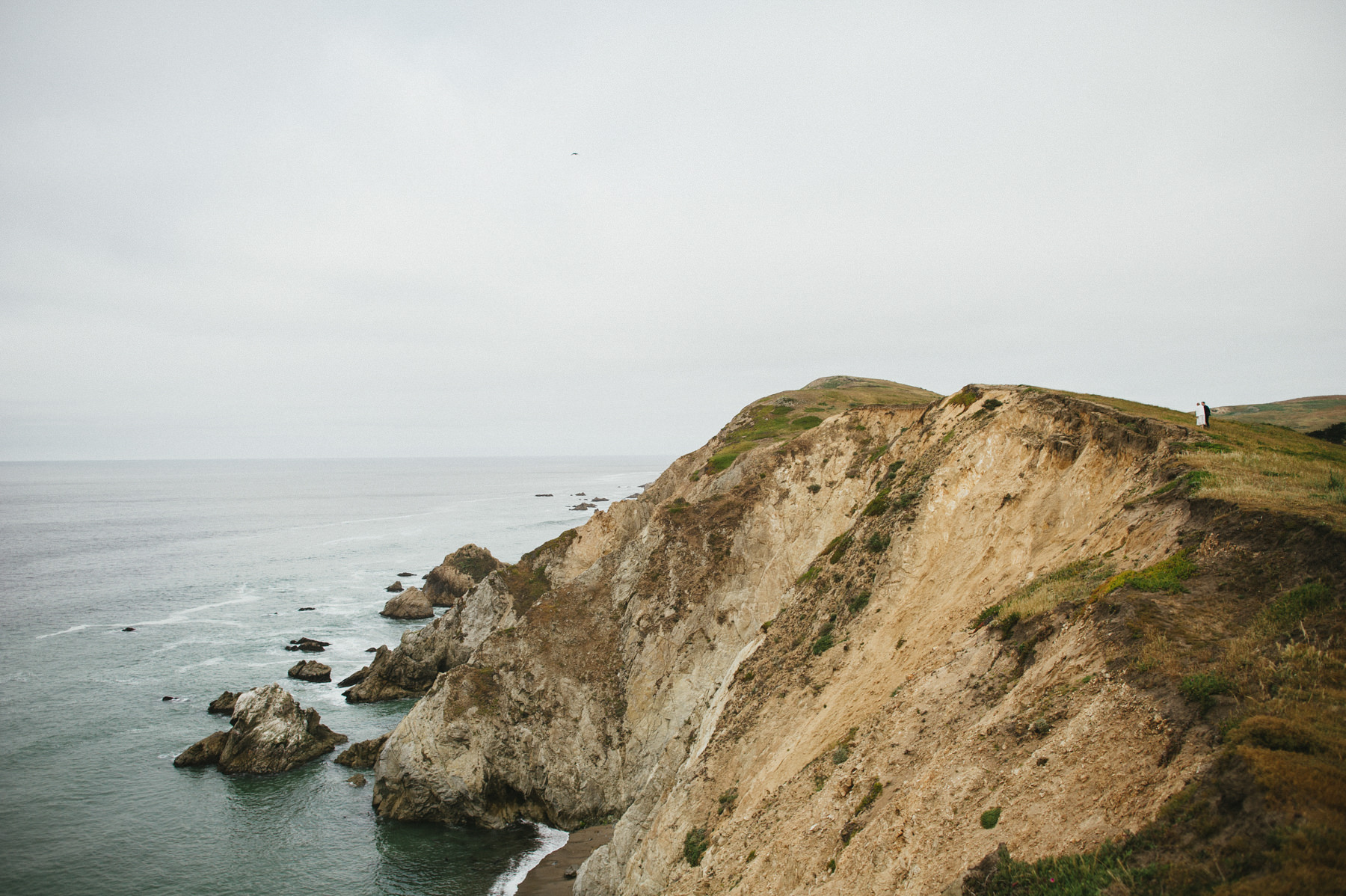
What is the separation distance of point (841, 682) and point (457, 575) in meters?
66.3

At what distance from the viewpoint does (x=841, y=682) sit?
20844 mm

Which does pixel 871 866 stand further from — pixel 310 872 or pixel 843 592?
pixel 310 872

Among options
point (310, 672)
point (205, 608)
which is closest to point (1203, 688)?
point (310, 672)

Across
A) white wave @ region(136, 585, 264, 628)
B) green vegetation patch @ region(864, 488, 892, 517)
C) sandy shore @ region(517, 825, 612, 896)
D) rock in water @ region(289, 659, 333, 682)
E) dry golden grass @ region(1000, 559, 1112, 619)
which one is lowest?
sandy shore @ region(517, 825, 612, 896)

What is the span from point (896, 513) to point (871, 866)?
13562mm

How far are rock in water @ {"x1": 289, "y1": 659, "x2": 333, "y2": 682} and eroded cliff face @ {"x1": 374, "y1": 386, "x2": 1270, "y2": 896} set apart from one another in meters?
22.6

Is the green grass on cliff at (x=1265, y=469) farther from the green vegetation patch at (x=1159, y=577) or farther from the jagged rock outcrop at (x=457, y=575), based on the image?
the jagged rock outcrop at (x=457, y=575)

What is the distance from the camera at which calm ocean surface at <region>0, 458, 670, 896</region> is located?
2984cm

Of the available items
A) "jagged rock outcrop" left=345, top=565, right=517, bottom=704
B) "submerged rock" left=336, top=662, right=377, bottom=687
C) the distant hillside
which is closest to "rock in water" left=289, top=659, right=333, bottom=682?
"submerged rock" left=336, top=662, right=377, bottom=687

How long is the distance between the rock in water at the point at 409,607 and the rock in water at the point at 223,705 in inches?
1000

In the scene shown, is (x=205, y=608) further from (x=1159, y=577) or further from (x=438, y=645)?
(x=1159, y=577)

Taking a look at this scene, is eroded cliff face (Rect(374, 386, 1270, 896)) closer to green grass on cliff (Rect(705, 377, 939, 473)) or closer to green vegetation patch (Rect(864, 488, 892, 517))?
green vegetation patch (Rect(864, 488, 892, 517))

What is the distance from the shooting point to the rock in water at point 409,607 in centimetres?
7274

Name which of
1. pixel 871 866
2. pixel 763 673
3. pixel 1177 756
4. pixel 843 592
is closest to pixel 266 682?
pixel 763 673
